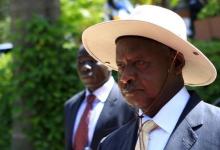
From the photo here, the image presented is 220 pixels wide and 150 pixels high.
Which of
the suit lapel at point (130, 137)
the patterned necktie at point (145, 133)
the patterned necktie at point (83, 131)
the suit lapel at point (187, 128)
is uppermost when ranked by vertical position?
the suit lapel at point (187, 128)

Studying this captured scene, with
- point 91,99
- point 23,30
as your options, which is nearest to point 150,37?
point 91,99

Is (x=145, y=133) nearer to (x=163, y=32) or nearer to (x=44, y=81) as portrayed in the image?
(x=163, y=32)

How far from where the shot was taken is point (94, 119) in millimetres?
5160

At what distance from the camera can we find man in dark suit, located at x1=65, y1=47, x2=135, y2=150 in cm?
503

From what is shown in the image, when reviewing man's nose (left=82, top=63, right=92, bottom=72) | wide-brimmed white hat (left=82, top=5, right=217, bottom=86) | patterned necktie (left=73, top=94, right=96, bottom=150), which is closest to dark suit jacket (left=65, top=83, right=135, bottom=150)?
patterned necktie (left=73, top=94, right=96, bottom=150)

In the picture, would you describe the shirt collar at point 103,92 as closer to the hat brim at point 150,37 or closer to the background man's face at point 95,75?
the background man's face at point 95,75

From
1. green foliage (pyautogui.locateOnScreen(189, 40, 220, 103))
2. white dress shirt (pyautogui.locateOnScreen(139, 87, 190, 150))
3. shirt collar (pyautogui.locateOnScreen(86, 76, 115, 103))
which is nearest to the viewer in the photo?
white dress shirt (pyautogui.locateOnScreen(139, 87, 190, 150))

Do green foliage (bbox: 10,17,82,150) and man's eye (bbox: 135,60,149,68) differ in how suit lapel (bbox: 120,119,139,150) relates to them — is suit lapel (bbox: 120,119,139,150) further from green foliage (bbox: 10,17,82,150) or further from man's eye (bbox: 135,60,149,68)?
green foliage (bbox: 10,17,82,150)

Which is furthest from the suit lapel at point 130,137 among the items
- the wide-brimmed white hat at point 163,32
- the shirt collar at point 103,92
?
the shirt collar at point 103,92

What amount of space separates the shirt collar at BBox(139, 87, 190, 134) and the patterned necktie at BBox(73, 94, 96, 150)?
7.27ft

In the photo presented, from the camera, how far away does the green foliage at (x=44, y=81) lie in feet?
→ 25.2

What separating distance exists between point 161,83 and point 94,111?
2.39 m

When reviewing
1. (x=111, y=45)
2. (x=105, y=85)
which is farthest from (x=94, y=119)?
(x=111, y=45)

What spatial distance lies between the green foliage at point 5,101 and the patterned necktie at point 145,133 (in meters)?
5.26
